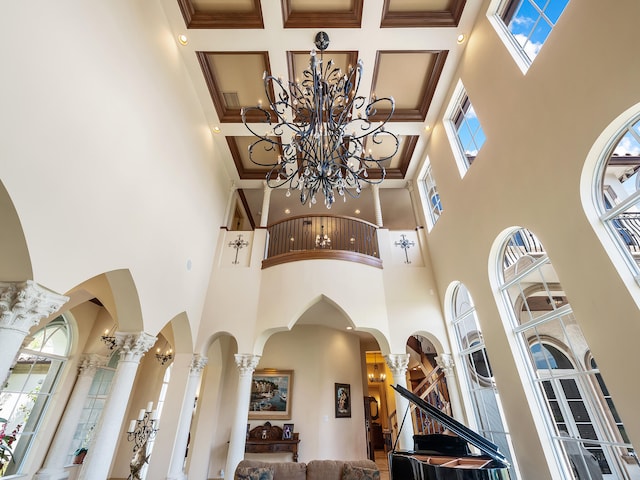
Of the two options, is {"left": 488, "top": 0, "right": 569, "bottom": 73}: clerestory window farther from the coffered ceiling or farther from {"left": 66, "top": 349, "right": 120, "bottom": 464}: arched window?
{"left": 66, "top": 349, "right": 120, "bottom": 464}: arched window

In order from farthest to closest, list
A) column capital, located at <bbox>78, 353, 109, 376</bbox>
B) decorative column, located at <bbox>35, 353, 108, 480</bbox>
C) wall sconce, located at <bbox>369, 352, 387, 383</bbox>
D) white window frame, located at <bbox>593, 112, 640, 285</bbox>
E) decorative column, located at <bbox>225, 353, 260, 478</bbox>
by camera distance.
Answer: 1. wall sconce, located at <bbox>369, 352, 387, 383</bbox>
2. column capital, located at <bbox>78, 353, 109, 376</bbox>
3. decorative column, located at <bbox>35, 353, 108, 480</bbox>
4. decorative column, located at <bbox>225, 353, 260, 478</bbox>
5. white window frame, located at <bbox>593, 112, 640, 285</bbox>

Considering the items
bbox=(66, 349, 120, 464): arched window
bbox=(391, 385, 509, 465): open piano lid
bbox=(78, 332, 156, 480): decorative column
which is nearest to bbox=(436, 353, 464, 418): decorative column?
bbox=(391, 385, 509, 465): open piano lid

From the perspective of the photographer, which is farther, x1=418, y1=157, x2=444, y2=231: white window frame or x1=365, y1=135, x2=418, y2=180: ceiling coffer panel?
x1=365, y1=135, x2=418, y2=180: ceiling coffer panel

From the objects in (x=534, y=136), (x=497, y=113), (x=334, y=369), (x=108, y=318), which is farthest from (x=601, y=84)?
(x=108, y=318)

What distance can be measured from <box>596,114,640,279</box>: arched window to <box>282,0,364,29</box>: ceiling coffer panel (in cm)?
387

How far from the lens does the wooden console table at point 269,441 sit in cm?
674

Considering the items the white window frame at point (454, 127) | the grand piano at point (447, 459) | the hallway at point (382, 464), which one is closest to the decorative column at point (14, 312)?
the grand piano at point (447, 459)

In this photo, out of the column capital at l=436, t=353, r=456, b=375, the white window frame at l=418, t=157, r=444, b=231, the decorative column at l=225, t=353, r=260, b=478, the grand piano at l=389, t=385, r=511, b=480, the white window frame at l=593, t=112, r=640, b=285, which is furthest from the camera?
the white window frame at l=418, t=157, r=444, b=231

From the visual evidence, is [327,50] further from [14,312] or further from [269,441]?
[269,441]

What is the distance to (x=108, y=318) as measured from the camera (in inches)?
285

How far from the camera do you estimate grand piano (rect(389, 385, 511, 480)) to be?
2652 mm

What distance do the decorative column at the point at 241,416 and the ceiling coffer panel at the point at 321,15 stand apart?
19.2 ft

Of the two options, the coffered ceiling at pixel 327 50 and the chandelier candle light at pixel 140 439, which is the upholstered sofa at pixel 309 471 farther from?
the coffered ceiling at pixel 327 50

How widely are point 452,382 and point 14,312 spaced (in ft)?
20.3
